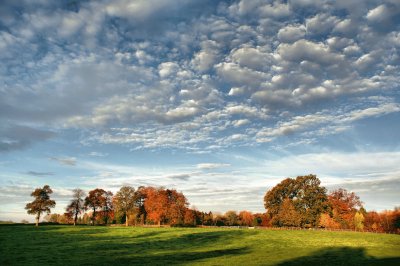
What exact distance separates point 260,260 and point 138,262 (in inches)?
538

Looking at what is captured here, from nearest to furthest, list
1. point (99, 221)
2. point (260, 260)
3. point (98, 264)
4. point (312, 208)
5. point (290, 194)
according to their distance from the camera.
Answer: point (98, 264)
point (260, 260)
point (312, 208)
point (290, 194)
point (99, 221)

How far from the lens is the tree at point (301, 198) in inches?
4077

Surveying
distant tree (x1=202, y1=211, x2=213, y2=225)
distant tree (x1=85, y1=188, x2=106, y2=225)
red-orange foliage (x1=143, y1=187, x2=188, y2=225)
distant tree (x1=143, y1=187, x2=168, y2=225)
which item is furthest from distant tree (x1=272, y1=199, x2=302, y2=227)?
distant tree (x1=85, y1=188, x2=106, y2=225)

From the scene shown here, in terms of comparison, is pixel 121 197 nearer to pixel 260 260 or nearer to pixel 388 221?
pixel 260 260

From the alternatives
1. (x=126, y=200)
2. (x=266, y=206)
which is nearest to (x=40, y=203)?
(x=126, y=200)

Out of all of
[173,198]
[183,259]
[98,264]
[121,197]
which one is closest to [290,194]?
[173,198]

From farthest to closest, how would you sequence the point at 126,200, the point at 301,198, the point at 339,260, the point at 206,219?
the point at 206,219, the point at 126,200, the point at 301,198, the point at 339,260

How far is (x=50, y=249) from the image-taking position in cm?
4375

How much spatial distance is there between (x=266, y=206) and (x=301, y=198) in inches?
565

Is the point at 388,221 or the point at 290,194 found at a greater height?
the point at 290,194

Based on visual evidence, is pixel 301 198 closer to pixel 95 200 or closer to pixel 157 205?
pixel 157 205

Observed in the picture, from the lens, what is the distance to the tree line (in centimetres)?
10182

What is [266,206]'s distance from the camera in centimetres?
11812

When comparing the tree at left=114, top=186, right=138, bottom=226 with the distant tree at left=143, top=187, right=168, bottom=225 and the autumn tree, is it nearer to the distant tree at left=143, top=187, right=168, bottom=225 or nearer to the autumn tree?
the distant tree at left=143, top=187, right=168, bottom=225
